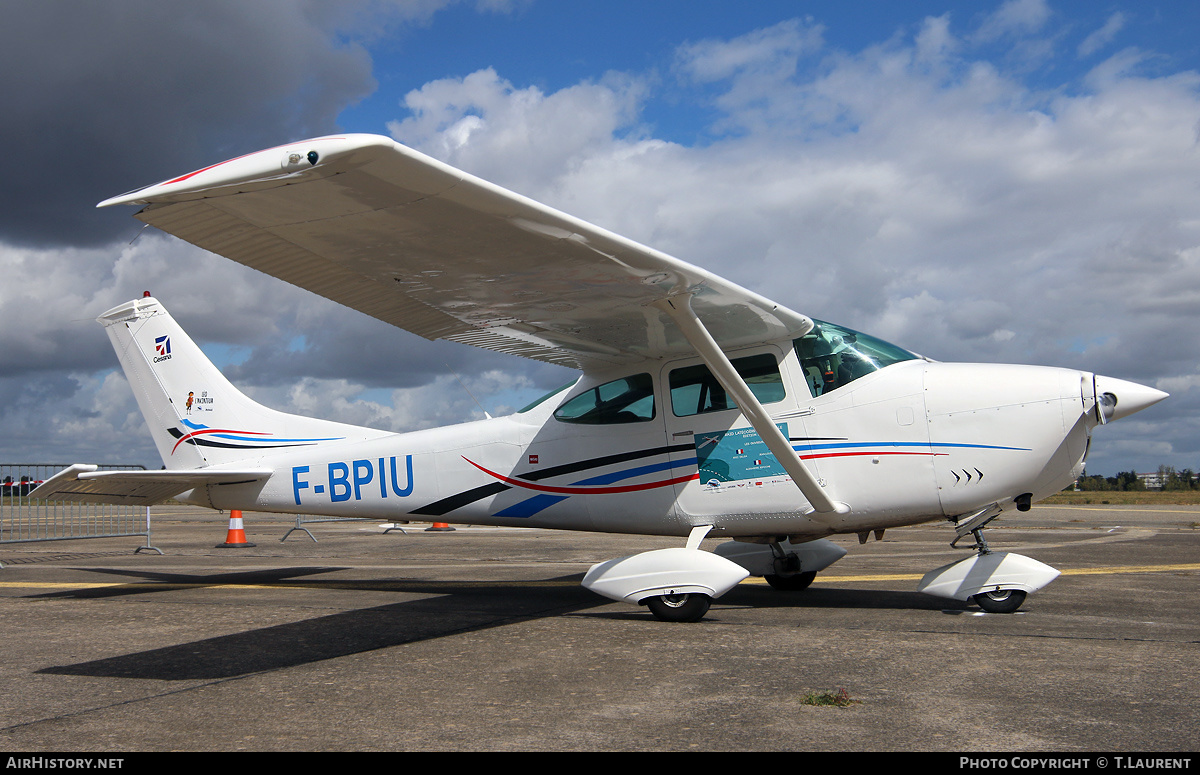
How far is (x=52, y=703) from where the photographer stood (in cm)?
405

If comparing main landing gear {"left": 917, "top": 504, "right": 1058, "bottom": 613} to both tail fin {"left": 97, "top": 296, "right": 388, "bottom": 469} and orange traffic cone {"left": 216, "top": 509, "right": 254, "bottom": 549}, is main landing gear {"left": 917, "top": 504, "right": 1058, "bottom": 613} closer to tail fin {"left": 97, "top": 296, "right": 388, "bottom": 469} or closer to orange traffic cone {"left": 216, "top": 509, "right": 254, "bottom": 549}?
tail fin {"left": 97, "top": 296, "right": 388, "bottom": 469}

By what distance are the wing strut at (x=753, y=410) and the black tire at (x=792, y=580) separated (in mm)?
1790

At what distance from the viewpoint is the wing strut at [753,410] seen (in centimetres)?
644

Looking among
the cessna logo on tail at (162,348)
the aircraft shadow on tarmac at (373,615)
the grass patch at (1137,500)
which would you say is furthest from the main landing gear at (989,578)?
the grass patch at (1137,500)

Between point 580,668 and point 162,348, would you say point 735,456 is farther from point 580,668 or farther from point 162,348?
point 162,348

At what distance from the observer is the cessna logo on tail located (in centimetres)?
1016

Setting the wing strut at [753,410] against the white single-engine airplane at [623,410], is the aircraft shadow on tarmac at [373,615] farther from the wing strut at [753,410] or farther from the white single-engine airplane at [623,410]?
the wing strut at [753,410]

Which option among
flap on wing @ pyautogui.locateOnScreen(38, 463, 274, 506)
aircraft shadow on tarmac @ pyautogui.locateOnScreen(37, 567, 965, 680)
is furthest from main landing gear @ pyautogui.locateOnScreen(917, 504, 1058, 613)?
flap on wing @ pyautogui.locateOnScreen(38, 463, 274, 506)

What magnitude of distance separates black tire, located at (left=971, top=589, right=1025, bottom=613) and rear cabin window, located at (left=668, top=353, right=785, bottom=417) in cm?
240

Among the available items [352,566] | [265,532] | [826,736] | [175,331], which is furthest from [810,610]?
[265,532]

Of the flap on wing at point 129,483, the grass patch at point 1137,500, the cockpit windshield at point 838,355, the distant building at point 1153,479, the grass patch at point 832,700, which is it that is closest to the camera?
the grass patch at point 832,700

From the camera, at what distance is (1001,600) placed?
21.6ft
